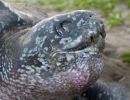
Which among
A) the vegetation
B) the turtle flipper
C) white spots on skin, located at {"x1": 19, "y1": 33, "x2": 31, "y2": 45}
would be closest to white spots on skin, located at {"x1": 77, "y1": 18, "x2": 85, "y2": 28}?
white spots on skin, located at {"x1": 19, "y1": 33, "x2": 31, "y2": 45}

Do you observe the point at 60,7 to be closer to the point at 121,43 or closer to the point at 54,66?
the point at 121,43

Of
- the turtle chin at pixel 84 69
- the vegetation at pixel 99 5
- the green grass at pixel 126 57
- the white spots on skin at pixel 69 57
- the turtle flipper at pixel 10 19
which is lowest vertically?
the green grass at pixel 126 57

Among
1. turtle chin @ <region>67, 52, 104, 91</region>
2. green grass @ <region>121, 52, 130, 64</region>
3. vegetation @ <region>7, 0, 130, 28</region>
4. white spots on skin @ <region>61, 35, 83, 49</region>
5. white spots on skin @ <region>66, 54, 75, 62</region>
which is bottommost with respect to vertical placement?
green grass @ <region>121, 52, 130, 64</region>

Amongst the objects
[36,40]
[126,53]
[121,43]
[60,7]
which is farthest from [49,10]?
[36,40]

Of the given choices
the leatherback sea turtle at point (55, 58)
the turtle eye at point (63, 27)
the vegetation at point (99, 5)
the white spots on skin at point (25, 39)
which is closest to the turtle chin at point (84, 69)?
the leatherback sea turtle at point (55, 58)

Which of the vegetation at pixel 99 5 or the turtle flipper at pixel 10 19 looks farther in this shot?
the vegetation at pixel 99 5

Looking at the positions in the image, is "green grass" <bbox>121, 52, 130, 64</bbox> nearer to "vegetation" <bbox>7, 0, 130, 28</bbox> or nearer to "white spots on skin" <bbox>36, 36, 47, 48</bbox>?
"vegetation" <bbox>7, 0, 130, 28</bbox>

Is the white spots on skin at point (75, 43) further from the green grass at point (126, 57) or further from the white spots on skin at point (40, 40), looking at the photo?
the green grass at point (126, 57)

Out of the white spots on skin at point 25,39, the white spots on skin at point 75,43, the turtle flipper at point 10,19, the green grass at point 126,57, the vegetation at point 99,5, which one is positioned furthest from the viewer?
the vegetation at point 99,5
